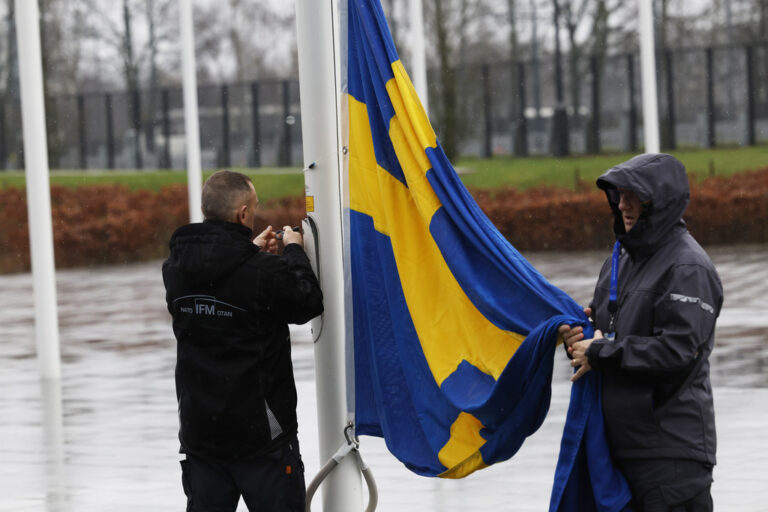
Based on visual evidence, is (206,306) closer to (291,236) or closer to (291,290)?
(291,290)

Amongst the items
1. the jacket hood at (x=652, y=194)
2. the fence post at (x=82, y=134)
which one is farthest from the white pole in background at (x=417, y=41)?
the fence post at (x=82, y=134)

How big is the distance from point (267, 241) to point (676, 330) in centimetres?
176

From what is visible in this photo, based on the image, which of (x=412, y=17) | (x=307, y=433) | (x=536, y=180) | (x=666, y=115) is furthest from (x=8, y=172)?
(x=307, y=433)

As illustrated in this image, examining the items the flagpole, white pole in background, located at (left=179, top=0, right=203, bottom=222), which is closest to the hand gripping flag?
the flagpole

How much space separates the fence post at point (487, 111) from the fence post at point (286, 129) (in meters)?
3.80

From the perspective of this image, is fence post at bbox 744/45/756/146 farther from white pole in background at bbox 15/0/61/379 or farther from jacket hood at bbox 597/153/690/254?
jacket hood at bbox 597/153/690/254

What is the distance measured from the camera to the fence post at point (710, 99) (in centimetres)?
2505

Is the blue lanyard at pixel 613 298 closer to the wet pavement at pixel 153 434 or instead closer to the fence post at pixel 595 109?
Result: the wet pavement at pixel 153 434

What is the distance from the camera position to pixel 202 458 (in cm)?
513

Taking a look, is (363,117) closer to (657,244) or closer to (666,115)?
(657,244)

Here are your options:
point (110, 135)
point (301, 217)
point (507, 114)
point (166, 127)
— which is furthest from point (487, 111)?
point (110, 135)

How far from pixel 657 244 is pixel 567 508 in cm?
100

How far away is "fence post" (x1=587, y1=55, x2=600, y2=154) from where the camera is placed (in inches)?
1011

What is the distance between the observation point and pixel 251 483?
509cm
